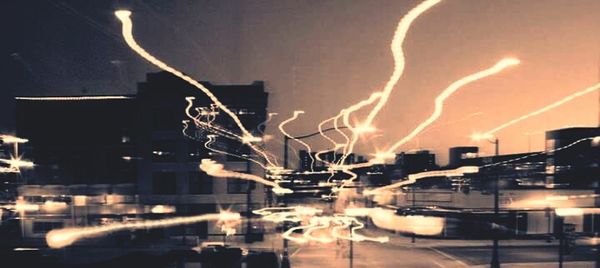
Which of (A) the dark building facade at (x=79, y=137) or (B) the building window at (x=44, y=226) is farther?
(A) the dark building facade at (x=79, y=137)

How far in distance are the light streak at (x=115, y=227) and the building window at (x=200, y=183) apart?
6.10ft

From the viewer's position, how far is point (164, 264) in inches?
685

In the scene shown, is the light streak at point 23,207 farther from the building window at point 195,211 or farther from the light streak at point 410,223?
the light streak at point 410,223

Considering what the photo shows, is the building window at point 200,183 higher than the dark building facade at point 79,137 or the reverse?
the reverse

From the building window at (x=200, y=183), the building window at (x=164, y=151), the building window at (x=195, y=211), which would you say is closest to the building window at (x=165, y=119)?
the building window at (x=164, y=151)

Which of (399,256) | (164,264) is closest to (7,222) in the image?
(164,264)

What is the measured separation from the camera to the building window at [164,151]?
36.5 metres

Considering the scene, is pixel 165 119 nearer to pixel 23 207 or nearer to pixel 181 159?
pixel 181 159

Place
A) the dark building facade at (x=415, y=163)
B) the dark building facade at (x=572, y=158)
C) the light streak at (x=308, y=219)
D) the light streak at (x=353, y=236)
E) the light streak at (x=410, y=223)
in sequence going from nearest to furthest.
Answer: the light streak at (x=353, y=236), the light streak at (x=308, y=219), the light streak at (x=410, y=223), the dark building facade at (x=572, y=158), the dark building facade at (x=415, y=163)

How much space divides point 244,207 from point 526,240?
748 inches

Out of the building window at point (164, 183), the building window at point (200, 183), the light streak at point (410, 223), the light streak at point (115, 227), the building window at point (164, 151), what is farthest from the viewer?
the building window at point (164, 183)

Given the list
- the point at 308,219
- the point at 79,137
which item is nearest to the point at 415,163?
the point at 308,219

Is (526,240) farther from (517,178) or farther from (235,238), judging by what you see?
(235,238)

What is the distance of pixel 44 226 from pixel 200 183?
12.2 m
